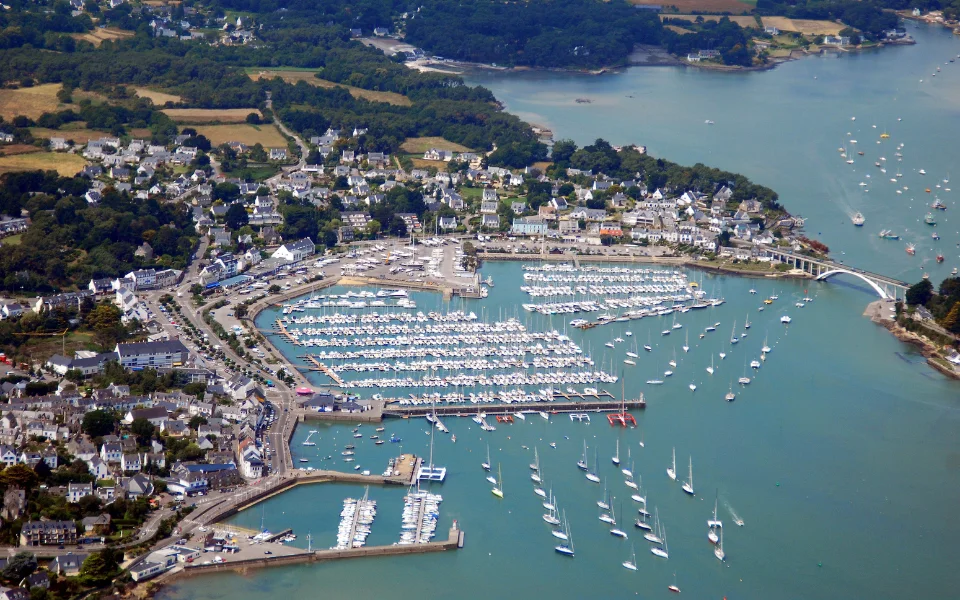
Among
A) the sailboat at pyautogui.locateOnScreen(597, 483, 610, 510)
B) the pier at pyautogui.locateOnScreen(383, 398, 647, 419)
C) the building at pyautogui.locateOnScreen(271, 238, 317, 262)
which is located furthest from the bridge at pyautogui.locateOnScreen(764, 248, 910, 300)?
the sailboat at pyautogui.locateOnScreen(597, 483, 610, 510)

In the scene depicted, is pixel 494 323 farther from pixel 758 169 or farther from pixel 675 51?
pixel 675 51

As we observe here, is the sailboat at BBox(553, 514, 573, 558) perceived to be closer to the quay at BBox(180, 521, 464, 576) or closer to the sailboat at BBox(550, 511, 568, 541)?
the sailboat at BBox(550, 511, 568, 541)

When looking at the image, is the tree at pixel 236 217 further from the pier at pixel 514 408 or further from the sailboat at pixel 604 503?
the sailboat at pixel 604 503

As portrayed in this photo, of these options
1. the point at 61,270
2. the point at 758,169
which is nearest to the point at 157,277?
the point at 61,270

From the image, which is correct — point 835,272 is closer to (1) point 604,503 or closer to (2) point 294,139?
(1) point 604,503

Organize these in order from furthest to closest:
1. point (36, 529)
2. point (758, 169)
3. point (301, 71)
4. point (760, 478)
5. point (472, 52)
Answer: point (472, 52)
point (301, 71)
point (758, 169)
point (760, 478)
point (36, 529)

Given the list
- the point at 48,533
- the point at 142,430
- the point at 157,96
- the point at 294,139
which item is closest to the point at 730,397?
the point at 142,430
